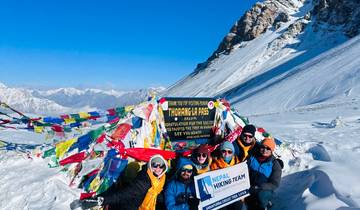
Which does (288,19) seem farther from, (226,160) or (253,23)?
(226,160)

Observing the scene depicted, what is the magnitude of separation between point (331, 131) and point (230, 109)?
5.20 meters

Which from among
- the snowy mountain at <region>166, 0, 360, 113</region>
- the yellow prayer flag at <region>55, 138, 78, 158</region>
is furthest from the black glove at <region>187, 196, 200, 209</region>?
the snowy mountain at <region>166, 0, 360, 113</region>

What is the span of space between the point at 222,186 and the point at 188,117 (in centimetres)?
296

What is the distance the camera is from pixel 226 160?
Result: 668 centimetres

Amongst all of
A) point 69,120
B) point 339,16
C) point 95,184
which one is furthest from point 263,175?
point 339,16

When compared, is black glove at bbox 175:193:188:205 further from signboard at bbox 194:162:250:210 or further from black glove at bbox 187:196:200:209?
signboard at bbox 194:162:250:210

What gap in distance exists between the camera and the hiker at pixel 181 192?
5.87 metres

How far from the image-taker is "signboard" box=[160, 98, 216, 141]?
889 cm

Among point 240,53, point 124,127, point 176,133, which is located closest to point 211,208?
point 124,127

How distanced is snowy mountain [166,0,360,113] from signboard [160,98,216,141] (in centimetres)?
2020

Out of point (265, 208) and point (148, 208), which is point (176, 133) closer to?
point (265, 208)

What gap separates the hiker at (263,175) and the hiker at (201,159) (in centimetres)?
114

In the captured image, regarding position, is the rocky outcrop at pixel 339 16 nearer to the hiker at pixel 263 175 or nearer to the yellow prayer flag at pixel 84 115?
the hiker at pixel 263 175

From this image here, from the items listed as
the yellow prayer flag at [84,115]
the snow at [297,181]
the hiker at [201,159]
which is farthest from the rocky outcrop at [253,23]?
the hiker at [201,159]
